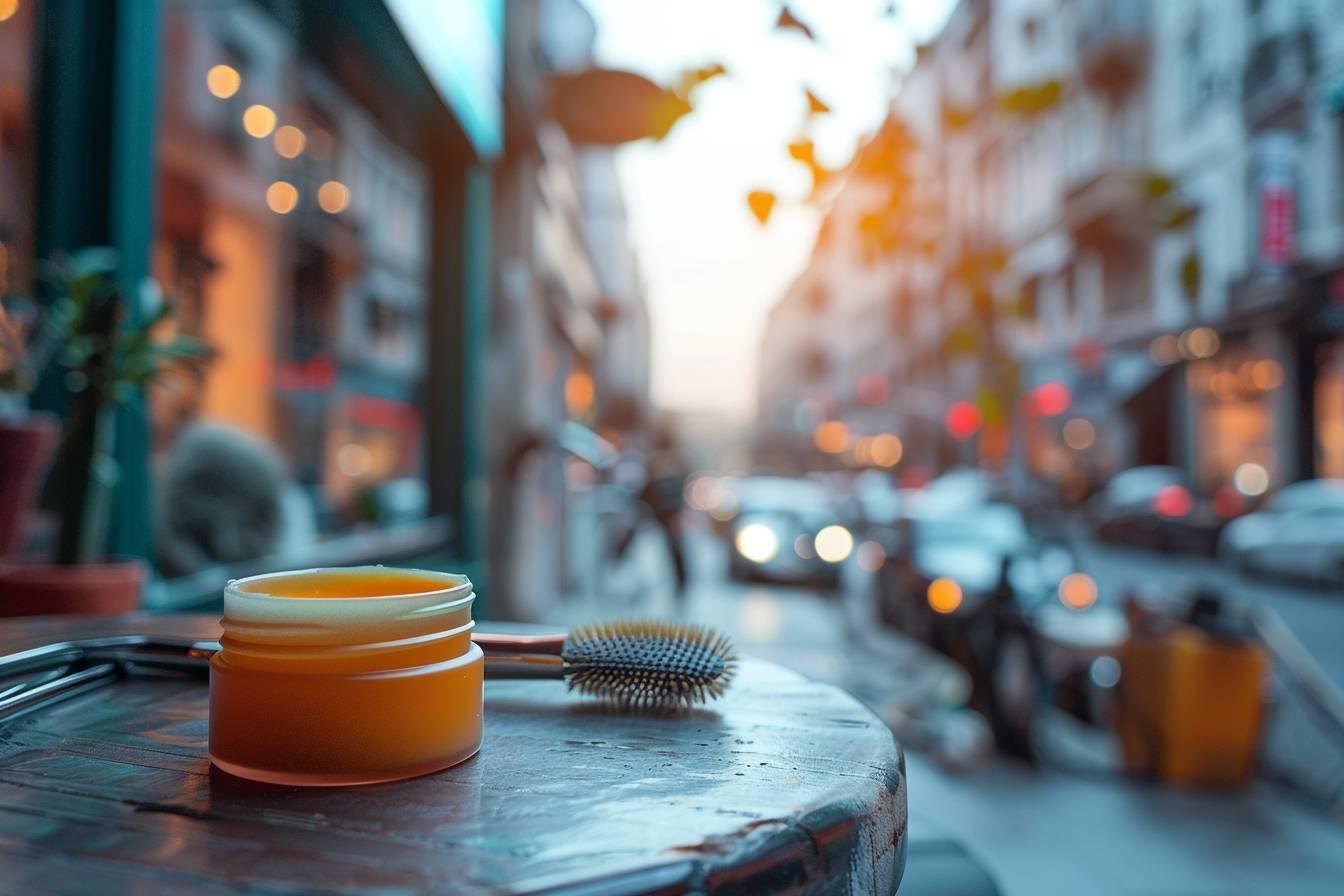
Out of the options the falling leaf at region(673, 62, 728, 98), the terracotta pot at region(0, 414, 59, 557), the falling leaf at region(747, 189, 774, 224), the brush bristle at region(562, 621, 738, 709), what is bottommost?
the brush bristle at region(562, 621, 738, 709)

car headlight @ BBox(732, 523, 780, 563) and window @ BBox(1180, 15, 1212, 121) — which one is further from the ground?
window @ BBox(1180, 15, 1212, 121)

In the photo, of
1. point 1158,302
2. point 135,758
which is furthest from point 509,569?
point 1158,302

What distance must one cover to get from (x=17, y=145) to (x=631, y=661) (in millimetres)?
2409

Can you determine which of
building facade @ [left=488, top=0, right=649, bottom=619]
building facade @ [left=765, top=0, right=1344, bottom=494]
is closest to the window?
building facade @ [left=765, top=0, right=1344, bottom=494]

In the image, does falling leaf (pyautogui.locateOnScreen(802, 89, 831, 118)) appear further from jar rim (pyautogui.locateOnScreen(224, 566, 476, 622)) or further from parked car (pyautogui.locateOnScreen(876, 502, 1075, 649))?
parked car (pyautogui.locateOnScreen(876, 502, 1075, 649))

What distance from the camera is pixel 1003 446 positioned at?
3019 cm

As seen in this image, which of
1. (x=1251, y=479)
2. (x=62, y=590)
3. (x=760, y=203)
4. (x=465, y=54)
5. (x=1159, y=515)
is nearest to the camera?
(x=62, y=590)

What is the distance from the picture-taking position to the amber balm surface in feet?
2.58

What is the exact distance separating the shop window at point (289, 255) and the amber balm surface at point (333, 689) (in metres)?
2.39

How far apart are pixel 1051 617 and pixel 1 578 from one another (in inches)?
208

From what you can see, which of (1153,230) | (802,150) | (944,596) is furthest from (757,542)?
(802,150)

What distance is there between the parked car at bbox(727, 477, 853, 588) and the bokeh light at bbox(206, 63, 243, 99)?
969 centimetres

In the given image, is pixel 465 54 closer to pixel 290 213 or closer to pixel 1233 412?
pixel 290 213

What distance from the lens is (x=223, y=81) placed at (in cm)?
411
